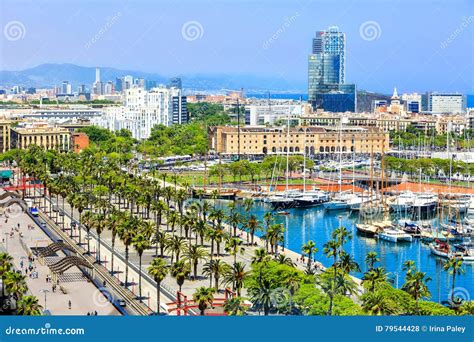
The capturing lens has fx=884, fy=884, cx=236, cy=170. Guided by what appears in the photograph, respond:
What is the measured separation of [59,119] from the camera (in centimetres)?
4556

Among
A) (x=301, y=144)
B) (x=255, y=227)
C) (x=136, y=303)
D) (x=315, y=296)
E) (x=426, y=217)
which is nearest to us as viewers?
(x=315, y=296)

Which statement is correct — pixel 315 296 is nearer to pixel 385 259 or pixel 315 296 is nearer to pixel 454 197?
pixel 385 259

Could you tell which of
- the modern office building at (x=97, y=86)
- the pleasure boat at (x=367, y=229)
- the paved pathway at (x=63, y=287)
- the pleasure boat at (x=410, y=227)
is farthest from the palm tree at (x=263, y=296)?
the modern office building at (x=97, y=86)

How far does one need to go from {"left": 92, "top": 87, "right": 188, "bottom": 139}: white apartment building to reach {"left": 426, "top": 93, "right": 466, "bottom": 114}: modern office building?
19.3 metres

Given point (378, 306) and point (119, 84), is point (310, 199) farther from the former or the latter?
point (119, 84)

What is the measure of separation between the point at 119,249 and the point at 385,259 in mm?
5013

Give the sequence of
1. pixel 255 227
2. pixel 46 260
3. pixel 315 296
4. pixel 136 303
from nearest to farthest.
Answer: pixel 315 296
pixel 136 303
pixel 46 260
pixel 255 227

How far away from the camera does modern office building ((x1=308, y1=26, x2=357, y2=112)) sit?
61.1 m

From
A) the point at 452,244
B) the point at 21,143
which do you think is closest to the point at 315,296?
the point at 452,244

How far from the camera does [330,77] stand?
2606 inches

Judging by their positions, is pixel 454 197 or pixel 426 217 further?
pixel 454 197

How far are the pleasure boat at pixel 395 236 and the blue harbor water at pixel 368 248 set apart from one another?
0.46 feet

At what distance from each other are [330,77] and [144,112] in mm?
25870

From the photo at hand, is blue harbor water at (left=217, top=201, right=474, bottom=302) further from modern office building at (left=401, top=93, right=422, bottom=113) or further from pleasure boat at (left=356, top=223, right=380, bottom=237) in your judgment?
modern office building at (left=401, top=93, right=422, bottom=113)
